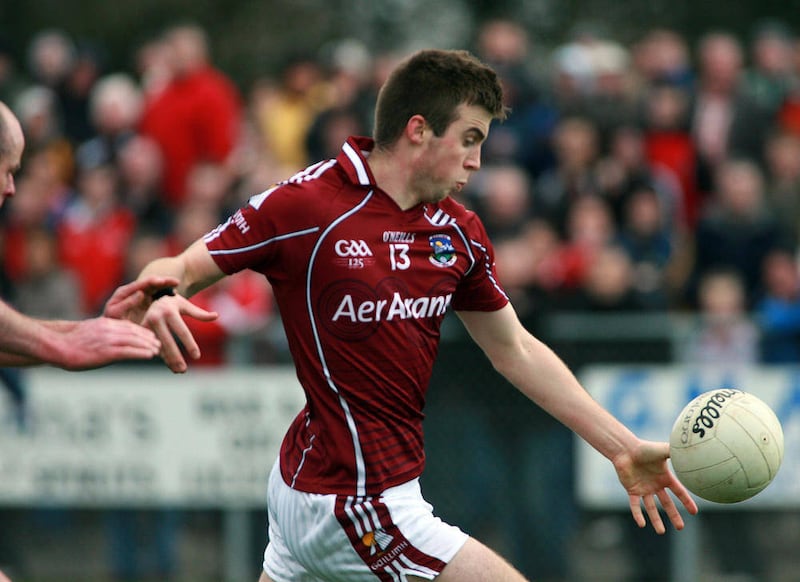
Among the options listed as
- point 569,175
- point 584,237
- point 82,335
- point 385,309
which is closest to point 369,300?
point 385,309

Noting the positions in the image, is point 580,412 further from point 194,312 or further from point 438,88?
point 194,312

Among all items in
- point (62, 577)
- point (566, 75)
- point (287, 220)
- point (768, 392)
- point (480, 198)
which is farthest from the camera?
point (566, 75)

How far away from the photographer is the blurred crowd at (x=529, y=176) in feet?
35.9

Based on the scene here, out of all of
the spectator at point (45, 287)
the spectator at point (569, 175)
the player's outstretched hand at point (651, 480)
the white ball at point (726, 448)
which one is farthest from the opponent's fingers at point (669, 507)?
the spectator at point (45, 287)

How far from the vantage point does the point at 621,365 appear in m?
10.5

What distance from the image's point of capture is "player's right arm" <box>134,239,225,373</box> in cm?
516

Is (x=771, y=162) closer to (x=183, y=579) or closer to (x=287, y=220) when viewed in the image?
(x=183, y=579)

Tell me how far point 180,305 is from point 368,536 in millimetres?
1194

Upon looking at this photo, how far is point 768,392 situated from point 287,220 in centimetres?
570

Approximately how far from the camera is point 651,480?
6004 millimetres

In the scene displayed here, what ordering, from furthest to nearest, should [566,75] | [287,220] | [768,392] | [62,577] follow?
1. [566,75]
2. [62,577]
3. [768,392]
4. [287,220]

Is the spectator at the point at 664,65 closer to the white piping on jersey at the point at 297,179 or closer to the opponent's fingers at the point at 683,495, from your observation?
the opponent's fingers at the point at 683,495

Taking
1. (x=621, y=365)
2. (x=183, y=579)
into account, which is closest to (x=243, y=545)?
(x=183, y=579)

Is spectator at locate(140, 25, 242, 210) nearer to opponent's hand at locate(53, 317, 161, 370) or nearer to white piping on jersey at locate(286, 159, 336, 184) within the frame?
white piping on jersey at locate(286, 159, 336, 184)
